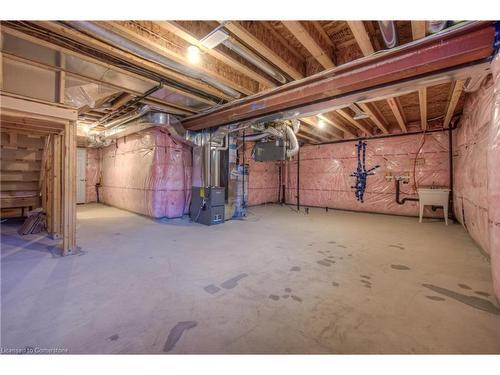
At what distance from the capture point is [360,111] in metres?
3.59

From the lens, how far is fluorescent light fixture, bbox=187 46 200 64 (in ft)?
6.49

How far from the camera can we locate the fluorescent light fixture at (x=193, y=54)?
198cm

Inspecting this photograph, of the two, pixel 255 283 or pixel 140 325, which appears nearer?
pixel 140 325

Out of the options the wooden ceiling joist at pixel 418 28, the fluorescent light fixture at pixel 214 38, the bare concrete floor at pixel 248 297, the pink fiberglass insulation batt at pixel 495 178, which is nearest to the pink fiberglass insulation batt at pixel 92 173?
the bare concrete floor at pixel 248 297

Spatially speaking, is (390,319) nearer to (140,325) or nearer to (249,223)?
(140,325)

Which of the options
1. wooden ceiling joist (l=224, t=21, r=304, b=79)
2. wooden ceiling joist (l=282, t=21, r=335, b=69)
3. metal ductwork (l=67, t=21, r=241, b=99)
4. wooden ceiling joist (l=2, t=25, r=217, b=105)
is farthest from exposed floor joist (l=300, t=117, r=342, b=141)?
wooden ceiling joist (l=2, t=25, r=217, b=105)

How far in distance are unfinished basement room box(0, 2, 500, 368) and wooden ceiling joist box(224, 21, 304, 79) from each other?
0.7 inches

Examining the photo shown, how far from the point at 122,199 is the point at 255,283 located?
532cm

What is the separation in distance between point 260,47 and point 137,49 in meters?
1.14

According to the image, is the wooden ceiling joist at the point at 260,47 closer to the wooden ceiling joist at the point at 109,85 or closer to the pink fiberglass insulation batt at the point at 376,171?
the wooden ceiling joist at the point at 109,85

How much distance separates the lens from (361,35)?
1688mm

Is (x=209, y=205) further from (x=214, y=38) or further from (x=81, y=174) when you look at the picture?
(x=81, y=174)

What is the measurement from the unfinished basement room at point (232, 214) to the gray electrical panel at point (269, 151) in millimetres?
422

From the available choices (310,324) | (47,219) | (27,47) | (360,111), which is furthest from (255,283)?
(47,219)
